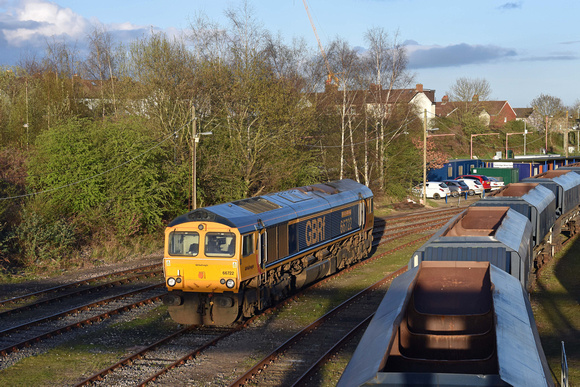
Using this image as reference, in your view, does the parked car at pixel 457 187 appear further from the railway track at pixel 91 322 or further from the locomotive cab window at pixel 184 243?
the locomotive cab window at pixel 184 243

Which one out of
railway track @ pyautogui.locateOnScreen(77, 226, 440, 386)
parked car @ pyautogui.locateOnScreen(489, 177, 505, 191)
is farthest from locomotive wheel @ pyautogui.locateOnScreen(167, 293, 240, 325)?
parked car @ pyautogui.locateOnScreen(489, 177, 505, 191)

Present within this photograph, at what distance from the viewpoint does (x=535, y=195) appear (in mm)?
21422

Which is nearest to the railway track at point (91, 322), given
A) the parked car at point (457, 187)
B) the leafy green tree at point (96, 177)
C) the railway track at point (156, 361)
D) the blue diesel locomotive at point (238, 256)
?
the railway track at point (156, 361)

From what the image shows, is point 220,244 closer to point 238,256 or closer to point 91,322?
point 238,256

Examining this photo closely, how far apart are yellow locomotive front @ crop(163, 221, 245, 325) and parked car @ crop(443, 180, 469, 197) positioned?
130 ft

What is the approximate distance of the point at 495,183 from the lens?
5481 centimetres

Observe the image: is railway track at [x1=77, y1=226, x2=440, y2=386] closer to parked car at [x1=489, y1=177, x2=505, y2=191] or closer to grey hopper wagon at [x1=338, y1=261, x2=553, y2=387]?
grey hopper wagon at [x1=338, y1=261, x2=553, y2=387]

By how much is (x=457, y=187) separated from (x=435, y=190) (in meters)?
2.42

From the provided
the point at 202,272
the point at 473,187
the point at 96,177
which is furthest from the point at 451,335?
the point at 473,187

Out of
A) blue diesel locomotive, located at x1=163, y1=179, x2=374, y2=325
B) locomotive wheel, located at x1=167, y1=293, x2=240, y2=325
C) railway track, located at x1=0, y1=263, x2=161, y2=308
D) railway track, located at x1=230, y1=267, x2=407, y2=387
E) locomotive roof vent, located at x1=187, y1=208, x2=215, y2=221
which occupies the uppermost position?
locomotive roof vent, located at x1=187, y1=208, x2=215, y2=221

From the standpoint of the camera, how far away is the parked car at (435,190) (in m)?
49.8

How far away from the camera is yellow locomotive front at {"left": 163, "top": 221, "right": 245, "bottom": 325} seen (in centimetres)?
1434

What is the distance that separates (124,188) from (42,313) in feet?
35.3

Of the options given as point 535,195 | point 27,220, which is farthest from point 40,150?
point 535,195
